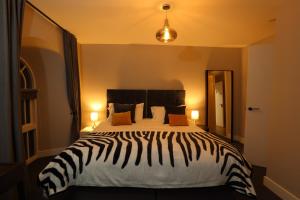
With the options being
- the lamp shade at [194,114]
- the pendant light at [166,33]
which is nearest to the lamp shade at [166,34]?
the pendant light at [166,33]

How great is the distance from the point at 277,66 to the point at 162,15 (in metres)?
1.72

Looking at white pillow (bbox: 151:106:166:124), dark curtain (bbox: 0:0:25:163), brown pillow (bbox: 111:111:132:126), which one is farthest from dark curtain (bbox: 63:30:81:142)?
dark curtain (bbox: 0:0:25:163)

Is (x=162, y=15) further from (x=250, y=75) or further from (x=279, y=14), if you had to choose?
(x=250, y=75)

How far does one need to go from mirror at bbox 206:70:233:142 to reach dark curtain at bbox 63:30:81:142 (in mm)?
2898

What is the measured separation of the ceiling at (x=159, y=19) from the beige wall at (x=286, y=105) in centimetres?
46

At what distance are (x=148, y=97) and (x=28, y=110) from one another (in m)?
2.33

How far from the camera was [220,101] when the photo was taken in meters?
4.59

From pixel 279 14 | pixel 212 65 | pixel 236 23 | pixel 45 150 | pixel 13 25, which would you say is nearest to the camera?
pixel 13 25

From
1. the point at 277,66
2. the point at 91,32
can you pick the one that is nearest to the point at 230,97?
the point at 277,66

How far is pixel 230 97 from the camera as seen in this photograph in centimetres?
460

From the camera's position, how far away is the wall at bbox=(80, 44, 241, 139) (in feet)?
14.7

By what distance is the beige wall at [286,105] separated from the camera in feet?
7.06

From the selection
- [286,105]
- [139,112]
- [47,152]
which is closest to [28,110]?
[47,152]

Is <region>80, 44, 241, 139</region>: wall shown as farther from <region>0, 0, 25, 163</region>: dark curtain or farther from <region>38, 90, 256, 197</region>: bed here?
<region>38, 90, 256, 197</region>: bed
